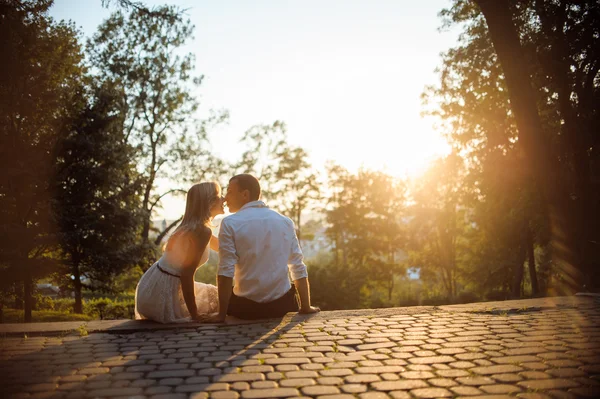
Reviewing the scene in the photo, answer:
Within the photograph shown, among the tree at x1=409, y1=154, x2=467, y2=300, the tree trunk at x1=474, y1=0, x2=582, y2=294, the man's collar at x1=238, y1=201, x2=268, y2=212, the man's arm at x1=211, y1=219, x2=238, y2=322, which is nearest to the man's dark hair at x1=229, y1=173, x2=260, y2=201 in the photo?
the man's collar at x1=238, y1=201, x2=268, y2=212

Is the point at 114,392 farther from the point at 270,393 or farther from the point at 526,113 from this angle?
the point at 526,113

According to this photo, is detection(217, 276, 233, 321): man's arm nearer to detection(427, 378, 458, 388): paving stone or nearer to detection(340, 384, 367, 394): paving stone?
detection(340, 384, 367, 394): paving stone

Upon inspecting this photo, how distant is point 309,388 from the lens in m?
3.34

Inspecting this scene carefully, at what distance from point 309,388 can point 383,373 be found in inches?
23.9

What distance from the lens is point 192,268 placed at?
5.80 meters

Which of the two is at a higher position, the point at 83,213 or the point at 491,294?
the point at 83,213

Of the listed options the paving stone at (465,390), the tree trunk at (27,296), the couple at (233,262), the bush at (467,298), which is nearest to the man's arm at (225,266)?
the couple at (233,262)

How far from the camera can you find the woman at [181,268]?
5.86 metres

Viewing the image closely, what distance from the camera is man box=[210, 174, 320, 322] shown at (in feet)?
18.7

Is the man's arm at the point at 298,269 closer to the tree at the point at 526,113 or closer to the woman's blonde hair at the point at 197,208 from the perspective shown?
the woman's blonde hair at the point at 197,208

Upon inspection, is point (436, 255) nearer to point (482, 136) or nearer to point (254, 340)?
point (482, 136)

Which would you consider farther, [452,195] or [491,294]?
[491,294]

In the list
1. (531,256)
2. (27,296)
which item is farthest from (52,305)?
(531,256)

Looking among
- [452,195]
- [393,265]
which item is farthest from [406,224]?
[452,195]
